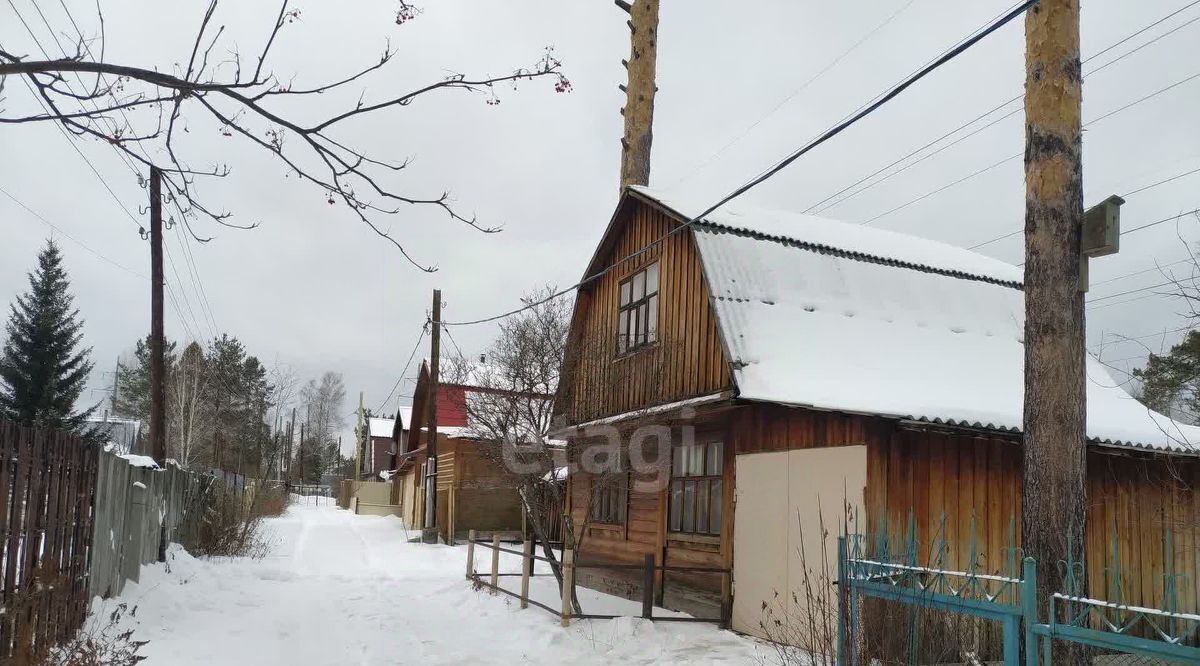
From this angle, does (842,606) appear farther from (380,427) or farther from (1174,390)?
(380,427)

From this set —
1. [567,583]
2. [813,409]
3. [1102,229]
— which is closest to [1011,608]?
[1102,229]

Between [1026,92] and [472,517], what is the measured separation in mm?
20899

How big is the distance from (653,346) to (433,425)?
1529cm

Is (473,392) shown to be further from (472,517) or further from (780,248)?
(472,517)

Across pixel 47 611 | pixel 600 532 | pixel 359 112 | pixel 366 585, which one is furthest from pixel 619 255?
pixel 359 112

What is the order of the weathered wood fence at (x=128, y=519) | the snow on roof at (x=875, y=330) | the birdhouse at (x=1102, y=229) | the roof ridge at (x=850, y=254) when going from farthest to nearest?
the roof ridge at (x=850, y=254), the snow on roof at (x=875, y=330), the weathered wood fence at (x=128, y=519), the birdhouse at (x=1102, y=229)

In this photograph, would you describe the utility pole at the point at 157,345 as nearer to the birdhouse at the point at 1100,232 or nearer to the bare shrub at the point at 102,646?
the bare shrub at the point at 102,646

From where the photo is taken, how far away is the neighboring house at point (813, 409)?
965cm

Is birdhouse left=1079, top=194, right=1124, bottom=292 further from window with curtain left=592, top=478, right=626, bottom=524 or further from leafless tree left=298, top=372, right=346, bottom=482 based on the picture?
leafless tree left=298, top=372, right=346, bottom=482

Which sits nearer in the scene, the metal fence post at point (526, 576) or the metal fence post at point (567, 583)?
the metal fence post at point (567, 583)

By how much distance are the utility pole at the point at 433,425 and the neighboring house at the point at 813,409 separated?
40.9 ft

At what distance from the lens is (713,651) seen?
9.55m

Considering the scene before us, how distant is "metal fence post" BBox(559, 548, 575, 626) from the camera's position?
10797 millimetres

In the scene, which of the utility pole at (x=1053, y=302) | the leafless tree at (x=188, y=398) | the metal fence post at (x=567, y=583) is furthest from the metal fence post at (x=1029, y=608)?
the leafless tree at (x=188, y=398)
